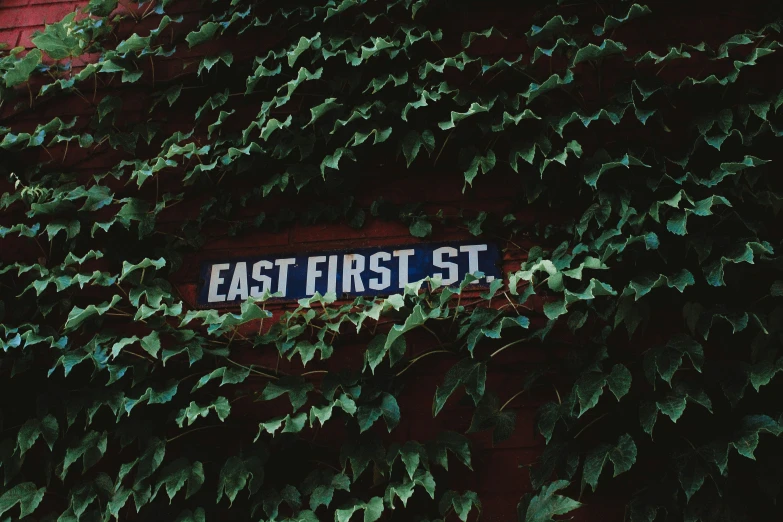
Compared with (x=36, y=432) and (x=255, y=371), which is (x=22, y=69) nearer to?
(x=36, y=432)

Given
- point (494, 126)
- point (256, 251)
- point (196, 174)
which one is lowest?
point (256, 251)

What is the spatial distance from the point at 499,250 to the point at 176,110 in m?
1.08

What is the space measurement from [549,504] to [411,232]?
0.77 metres

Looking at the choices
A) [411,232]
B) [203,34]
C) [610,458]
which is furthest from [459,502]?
[203,34]

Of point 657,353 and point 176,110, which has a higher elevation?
point 176,110

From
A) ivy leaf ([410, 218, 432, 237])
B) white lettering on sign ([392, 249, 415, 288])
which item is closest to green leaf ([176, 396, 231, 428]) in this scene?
white lettering on sign ([392, 249, 415, 288])

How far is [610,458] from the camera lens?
168 cm

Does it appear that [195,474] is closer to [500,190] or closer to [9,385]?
[9,385]

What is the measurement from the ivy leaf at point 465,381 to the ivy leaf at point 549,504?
242 mm

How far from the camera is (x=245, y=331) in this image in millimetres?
2039

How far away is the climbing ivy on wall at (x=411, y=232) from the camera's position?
1.75 meters

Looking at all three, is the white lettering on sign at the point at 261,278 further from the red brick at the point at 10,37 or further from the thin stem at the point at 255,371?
the red brick at the point at 10,37

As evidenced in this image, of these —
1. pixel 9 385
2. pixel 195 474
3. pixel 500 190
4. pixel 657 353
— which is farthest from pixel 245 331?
pixel 657 353

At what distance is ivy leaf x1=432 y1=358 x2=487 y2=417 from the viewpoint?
1766 mm
